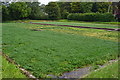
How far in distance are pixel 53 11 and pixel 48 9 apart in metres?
2.00

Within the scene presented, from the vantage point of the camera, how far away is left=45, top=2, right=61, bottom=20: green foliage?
3725 centimetres

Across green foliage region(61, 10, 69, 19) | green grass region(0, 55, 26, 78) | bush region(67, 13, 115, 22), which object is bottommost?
green grass region(0, 55, 26, 78)

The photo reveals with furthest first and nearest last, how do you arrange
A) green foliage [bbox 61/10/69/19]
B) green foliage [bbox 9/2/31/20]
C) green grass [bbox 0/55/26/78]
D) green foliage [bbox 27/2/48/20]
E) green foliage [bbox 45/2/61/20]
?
green foliage [bbox 27/2/48/20]
green foliage [bbox 61/10/69/19]
green foliage [bbox 45/2/61/20]
green foliage [bbox 9/2/31/20]
green grass [bbox 0/55/26/78]

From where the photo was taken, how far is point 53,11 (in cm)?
3756

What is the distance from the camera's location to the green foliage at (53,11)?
37.2 m

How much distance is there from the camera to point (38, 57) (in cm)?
495

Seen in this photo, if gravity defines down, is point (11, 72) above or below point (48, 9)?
below

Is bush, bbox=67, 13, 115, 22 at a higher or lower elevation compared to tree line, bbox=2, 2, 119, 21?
lower

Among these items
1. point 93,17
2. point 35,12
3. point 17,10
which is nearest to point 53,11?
point 35,12

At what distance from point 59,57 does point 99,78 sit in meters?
2.14

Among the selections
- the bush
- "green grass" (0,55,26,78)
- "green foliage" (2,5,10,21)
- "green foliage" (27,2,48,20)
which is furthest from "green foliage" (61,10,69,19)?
"green grass" (0,55,26,78)

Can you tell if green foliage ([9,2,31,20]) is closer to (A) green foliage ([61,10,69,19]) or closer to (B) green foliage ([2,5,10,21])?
(B) green foliage ([2,5,10,21])

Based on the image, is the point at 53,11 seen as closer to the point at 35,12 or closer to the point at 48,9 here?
the point at 48,9

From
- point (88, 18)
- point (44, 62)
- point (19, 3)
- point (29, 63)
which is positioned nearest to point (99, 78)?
point (44, 62)
